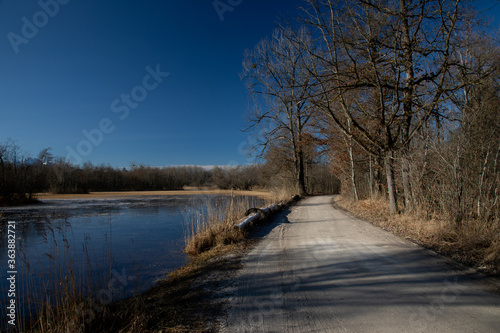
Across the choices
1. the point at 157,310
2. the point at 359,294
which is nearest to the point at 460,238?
the point at 359,294

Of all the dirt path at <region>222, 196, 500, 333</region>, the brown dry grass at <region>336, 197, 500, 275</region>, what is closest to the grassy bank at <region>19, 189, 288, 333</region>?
the dirt path at <region>222, 196, 500, 333</region>

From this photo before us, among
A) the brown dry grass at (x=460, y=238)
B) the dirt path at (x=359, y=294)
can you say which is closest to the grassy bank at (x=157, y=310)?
the dirt path at (x=359, y=294)

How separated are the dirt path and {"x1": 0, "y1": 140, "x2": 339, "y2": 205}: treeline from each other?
778cm

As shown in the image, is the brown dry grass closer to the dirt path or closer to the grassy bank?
the dirt path

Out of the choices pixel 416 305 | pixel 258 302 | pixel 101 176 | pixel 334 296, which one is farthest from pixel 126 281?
pixel 101 176

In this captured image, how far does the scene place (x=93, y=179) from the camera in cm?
5378

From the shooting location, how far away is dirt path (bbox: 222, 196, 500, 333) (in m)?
2.57

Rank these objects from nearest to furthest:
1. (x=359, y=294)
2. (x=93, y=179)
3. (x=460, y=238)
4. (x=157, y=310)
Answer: (x=157, y=310), (x=359, y=294), (x=460, y=238), (x=93, y=179)

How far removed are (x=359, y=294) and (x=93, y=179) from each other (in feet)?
200

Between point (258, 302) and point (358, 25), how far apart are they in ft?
27.3

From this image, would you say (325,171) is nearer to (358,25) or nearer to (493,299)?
(358,25)

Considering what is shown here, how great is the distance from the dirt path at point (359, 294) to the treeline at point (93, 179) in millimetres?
7780

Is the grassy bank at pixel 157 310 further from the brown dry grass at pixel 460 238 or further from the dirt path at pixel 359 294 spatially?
the brown dry grass at pixel 460 238

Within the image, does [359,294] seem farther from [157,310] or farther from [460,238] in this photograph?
[460,238]
